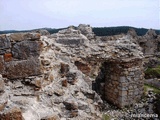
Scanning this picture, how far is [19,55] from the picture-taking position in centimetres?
342

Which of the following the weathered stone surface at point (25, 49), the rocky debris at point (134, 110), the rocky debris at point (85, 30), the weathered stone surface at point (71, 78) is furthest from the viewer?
the rocky debris at point (85, 30)

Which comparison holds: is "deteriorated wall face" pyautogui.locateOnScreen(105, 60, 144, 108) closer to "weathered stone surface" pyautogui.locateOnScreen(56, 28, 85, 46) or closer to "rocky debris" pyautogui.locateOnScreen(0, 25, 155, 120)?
"weathered stone surface" pyautogui.locateOnScreen(56, 28, 85, 46)

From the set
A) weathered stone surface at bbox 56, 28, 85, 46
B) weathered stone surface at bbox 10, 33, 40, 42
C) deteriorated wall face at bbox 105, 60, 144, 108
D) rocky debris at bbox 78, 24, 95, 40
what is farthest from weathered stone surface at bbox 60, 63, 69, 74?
rocky debris at bbox 78, 24, 95, 40

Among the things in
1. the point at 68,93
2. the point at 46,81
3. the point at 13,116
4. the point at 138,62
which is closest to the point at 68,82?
the point at 68,93

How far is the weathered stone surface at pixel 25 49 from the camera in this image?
338cm

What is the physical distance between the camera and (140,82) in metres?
11.0

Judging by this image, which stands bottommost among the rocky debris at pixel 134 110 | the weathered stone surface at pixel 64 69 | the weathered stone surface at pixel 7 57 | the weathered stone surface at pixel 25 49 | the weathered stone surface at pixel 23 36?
the rocky debris at pixel 134 110

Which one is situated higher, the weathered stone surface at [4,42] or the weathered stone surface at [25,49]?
the weathered stone surface at [4,42]

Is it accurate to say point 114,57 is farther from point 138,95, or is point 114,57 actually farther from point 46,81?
point 46,81

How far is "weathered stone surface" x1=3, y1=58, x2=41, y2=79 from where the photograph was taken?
3.37 metres

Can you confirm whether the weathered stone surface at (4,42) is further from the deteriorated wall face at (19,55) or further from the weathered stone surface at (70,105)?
the weathered stone surface at (70,105)

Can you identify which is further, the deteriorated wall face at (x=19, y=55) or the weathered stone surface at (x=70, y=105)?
the weathered stone surface at (x=70, y=105)

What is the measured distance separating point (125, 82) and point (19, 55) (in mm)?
7833

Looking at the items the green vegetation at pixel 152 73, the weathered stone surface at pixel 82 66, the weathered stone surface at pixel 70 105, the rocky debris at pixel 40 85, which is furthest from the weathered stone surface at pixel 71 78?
the green vegetation at pixel 152 73
